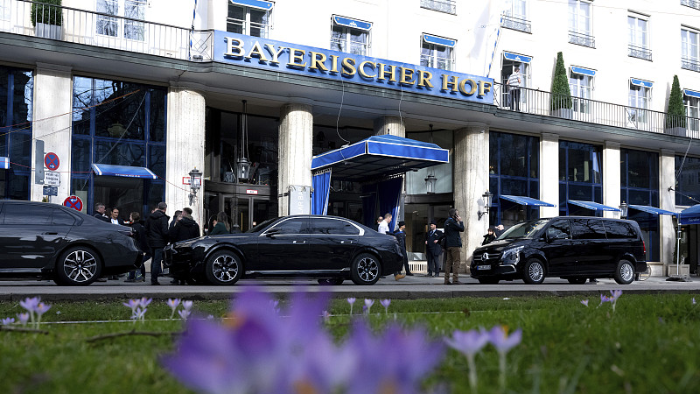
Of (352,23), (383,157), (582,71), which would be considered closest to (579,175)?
(582,71)

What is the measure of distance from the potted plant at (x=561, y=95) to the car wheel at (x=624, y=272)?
30.7ft

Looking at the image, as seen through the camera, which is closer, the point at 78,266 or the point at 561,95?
the point at 78,266

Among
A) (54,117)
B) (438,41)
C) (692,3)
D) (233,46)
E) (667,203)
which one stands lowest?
(667,203)

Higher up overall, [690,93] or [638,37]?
[638,37]

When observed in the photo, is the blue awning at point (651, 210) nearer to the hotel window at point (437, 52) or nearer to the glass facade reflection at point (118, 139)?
the hotel window at point (437, 52)

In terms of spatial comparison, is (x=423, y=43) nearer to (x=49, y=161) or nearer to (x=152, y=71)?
(x=152, y=71)

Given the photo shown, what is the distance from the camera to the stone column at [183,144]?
66.2 ft

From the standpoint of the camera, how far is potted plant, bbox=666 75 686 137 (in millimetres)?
30578

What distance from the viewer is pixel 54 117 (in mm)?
18781

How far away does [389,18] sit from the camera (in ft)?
79.3

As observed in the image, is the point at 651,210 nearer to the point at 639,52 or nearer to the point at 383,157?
the point at 639,52

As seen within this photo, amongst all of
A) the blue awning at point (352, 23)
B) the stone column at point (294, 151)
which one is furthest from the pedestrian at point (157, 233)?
the blue awning at point (352, 23)

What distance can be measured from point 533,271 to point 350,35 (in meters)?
11.4

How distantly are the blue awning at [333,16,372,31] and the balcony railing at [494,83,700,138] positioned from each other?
5767 millimetres
